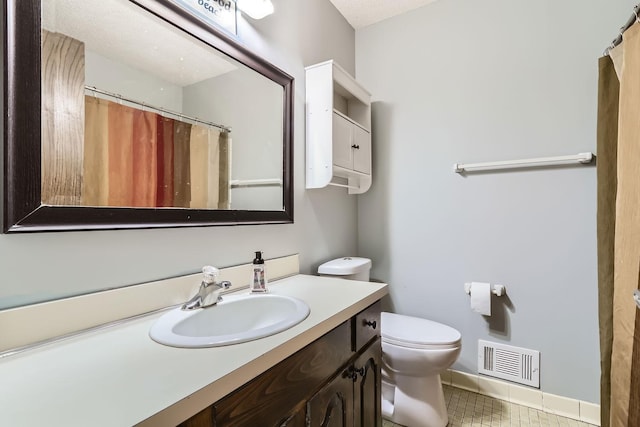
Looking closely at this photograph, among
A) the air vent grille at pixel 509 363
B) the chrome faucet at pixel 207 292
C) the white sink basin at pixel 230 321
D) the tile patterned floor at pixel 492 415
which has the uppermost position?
the chrome faucet at pixel 207 292

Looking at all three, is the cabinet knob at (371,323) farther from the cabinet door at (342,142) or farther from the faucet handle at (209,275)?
the cabinet door at (342,142)

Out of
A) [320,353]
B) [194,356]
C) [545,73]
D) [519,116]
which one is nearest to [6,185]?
[194,356]

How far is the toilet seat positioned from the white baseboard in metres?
0.51

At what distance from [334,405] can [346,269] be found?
0.75 meters

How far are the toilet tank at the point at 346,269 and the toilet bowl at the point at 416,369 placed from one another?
303 mm

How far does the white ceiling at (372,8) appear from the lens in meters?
1.91

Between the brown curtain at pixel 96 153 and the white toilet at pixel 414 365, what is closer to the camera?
the brown curtain at pixel 96 153

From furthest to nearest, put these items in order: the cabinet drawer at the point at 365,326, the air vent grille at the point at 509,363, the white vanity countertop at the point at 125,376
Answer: the air vent grille at the point at 509,363
the cabinet drawer at the point at 365,326
the white vanity countertop at the point at 125,376

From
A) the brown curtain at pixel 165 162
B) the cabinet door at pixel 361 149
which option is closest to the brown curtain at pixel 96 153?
the brown curtain at pixel 165 162

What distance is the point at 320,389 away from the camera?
0.86 meters

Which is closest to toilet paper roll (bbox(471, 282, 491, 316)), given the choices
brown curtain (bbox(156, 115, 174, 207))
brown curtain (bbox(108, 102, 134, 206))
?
brown curtain (bbox(156, 115, 174, 207))

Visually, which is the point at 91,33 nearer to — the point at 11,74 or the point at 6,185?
the point at 11,74

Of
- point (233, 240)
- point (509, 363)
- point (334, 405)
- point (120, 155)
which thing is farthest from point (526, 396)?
point (120, 155)

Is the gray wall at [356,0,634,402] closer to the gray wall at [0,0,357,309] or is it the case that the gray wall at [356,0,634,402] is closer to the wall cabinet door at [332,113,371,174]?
the wall cabinet door at [332,113,371,174]
